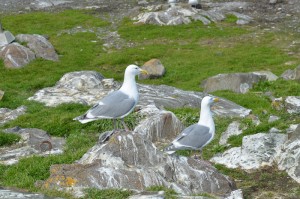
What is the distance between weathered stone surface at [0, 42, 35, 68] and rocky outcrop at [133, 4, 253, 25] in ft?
39.3

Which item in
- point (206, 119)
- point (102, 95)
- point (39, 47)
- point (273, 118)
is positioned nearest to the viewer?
point (206, 119)

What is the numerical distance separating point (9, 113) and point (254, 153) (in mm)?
10016

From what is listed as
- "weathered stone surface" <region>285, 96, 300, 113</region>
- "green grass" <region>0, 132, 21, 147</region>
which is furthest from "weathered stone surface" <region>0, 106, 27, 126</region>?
"weathered stone surface" <region>285, 96, 300, 113</region>

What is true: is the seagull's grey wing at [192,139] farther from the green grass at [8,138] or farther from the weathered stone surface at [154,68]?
the weathered stone surface at [154,68]

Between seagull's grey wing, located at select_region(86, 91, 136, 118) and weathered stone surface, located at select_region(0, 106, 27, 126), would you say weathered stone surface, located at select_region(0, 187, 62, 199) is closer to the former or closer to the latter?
seagull's grey wing, located at select_region(86, 91, 136, 118)

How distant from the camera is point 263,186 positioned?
11.7 m

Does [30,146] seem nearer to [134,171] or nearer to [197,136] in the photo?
[197,136]

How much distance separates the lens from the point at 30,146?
50.0 ft

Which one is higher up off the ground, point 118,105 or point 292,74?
point 118,105

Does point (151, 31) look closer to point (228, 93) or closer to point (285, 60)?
point (285, 60)

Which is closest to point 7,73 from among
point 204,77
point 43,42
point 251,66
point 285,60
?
point 43,42

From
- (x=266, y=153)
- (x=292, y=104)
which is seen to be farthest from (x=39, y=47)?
(x=266, y=153)

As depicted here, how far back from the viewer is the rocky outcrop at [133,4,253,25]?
1554 inches

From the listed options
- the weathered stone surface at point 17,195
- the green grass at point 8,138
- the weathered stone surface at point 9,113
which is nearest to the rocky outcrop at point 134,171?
the weathered stone surface at point 17,195
